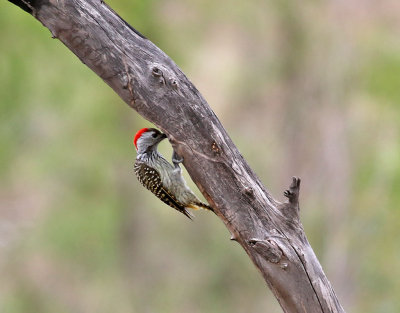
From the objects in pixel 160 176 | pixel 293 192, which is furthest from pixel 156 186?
pixel 293 192

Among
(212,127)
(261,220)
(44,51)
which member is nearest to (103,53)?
(212,127)

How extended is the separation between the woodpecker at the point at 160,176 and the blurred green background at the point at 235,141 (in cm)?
551

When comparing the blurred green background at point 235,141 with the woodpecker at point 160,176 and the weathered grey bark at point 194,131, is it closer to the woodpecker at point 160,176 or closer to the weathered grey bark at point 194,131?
the woodpecker at point 160,176

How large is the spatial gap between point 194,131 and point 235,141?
870cm

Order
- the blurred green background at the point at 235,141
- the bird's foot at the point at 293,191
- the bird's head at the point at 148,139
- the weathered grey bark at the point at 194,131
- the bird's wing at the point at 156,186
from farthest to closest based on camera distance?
the blurred green background at the point at 235,141 → the bird's wing at the point at 156,186 → the bird's head at the point at 148,139 → the weathered grey bark at the point at 194,131 → the bird's foot at the point at 293,191

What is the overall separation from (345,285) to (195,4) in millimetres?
5474

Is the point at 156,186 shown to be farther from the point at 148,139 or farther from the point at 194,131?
the point at 194,131

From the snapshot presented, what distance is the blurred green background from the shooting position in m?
11.3

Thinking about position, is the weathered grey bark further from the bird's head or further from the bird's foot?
the bird's head

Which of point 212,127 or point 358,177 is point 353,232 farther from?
point 212,127

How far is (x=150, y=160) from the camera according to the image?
532cm

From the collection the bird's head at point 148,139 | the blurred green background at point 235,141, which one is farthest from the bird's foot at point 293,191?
the blurred green background at point 235,141

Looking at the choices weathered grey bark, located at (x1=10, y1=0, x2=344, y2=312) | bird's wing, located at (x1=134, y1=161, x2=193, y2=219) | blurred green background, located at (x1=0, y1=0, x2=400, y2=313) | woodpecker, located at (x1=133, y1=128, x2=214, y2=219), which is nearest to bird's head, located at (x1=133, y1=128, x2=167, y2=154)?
woodpecker, located at (x1=133, y1=128, x2=214, y2=219)

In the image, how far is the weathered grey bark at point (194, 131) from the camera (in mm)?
3766
